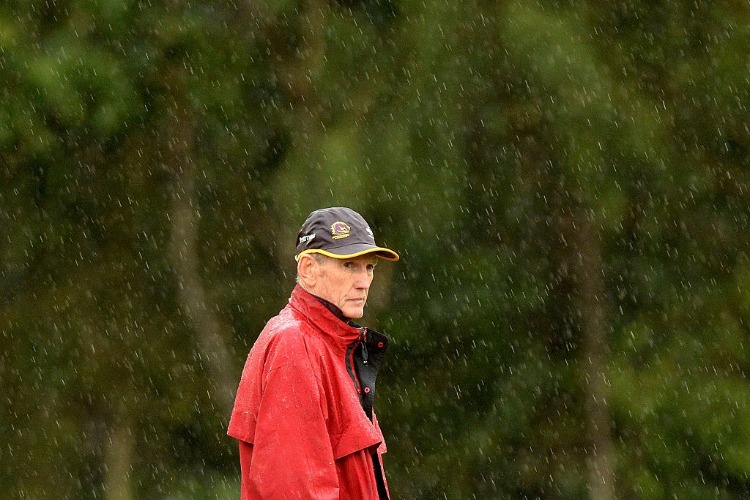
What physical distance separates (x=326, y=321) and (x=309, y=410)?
0.29m

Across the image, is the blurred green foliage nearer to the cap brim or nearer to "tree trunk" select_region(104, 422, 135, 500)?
"tree trunk" select_region(104, 422, 135, 500)

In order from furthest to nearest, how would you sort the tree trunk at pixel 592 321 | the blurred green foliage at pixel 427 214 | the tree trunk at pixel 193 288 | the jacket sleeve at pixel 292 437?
the tree trunk at pixel 193 288 → the tree trunk at pixel 592 321 → the blurred green foliage at pixel 427 214 → the jacket sleeve at pixel 292 437

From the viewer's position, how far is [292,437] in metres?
3.54

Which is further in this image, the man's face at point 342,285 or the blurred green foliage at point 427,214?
the blurred green foliage at point 427,214

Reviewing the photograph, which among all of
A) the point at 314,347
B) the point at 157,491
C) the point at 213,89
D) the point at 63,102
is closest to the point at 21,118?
the point at 63,102

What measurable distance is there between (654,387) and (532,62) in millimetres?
2955

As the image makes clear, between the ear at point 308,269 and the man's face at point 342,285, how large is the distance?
0.04 feet

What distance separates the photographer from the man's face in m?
3.81

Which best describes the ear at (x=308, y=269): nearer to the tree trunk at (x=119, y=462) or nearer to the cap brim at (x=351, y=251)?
the cap brim at (x=351, y=251)

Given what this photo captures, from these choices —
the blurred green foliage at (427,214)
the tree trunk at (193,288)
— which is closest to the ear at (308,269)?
the blurred green foliage at (427,214)

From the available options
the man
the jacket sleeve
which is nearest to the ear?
the man

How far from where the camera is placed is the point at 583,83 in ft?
37.6

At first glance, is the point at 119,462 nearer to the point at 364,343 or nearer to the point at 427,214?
the point at 427,214

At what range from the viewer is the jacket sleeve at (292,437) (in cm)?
352
